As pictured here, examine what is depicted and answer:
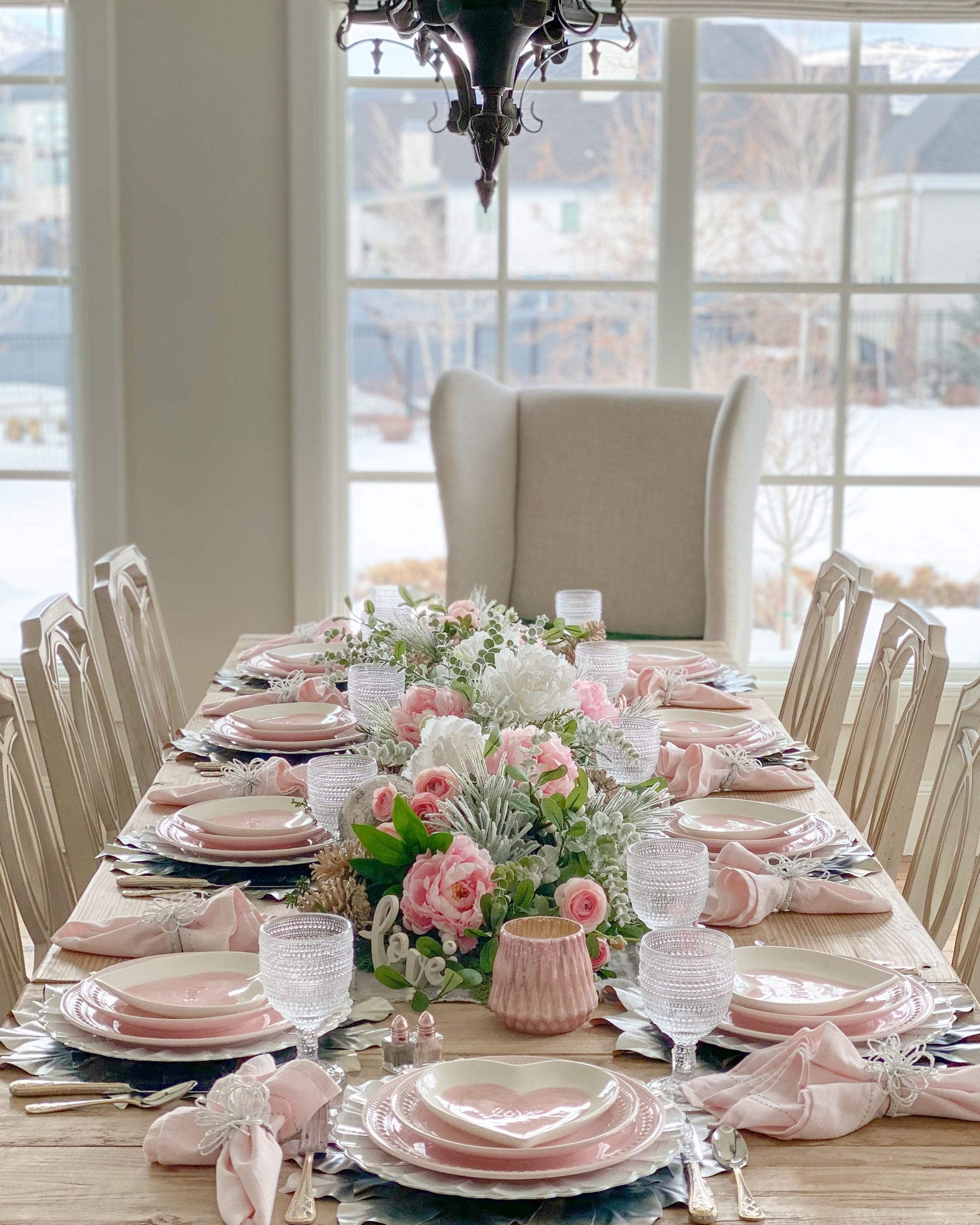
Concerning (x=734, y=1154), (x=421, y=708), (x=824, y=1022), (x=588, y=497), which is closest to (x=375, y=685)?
(x=421, y=708)

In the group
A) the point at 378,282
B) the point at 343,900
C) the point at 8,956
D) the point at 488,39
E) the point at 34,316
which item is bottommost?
the point at 8,956

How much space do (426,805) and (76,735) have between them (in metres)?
1.04

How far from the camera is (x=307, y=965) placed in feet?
3.27

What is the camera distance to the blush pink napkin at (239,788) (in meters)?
1.75

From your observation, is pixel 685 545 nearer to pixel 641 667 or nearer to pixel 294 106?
pixel 641 667

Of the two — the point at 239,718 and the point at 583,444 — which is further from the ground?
the point at 583,444

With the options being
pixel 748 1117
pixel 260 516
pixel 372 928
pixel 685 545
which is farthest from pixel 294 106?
pixel 748 1117

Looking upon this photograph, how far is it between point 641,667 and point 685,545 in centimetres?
110

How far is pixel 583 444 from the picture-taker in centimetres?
370

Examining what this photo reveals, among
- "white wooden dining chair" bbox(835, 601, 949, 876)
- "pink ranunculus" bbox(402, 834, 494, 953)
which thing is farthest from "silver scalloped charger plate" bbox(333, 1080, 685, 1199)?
"white wooden dining chair" bbox(835, 601, 949, 876)

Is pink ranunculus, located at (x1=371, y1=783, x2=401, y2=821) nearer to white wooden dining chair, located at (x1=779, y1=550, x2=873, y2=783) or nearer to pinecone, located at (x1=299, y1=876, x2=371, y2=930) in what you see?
pinecone, located at (x1=299, y1=876, x2=371, y2=930)

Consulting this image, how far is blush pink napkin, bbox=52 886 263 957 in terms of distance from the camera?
1.29m

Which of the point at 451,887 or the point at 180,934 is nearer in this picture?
the point at 451,887

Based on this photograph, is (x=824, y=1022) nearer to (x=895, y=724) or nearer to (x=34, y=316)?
(x=895, y=724)
